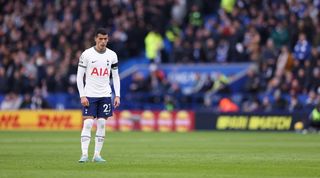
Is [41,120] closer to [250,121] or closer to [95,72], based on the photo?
[250,121]

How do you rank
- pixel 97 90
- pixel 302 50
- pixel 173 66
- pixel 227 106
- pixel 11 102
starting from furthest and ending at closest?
pixel 11 102, pixel 173 66, pixel 227 106, pixel 302 50, pixel 97 90

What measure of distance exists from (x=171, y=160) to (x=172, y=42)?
24.5 metres

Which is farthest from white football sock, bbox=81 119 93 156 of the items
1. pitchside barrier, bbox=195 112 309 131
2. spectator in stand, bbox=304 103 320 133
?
pitchside barrier, bbox=195 112 309 131

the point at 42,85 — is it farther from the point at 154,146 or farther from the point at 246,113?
the point at 154,146

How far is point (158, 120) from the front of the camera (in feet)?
124

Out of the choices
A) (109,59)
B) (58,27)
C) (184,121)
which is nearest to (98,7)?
(58,27)

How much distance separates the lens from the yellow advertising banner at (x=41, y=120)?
39.6m

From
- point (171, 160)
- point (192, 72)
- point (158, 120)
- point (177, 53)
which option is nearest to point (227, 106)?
point (158, 120)

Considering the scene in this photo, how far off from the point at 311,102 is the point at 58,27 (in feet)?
52.4

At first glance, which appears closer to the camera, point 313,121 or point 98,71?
point 98,71

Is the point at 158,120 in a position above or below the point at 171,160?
above

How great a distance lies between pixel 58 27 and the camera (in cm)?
4566

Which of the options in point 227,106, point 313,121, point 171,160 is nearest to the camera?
point 171,160

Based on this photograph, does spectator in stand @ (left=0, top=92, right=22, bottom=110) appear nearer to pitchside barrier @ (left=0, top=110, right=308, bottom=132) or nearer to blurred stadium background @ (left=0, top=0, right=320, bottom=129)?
blurred stadium background @ (left=0, top=0, right=320, bottom=129)
